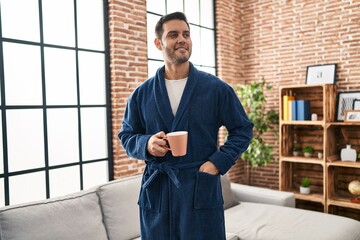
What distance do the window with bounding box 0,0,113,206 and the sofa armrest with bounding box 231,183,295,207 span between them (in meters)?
1.45

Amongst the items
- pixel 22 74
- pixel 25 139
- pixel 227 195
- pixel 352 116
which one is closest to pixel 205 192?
pixel 25 139

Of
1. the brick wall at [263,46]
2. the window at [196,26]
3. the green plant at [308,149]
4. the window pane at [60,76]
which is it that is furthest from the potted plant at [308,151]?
the window pane at [60,76]

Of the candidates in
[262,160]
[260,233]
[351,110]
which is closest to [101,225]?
[260,233]

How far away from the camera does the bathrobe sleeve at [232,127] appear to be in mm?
1458

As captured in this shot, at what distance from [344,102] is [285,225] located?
1.92 metres

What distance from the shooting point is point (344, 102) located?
13.3 feet

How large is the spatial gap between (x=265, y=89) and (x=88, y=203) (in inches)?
129

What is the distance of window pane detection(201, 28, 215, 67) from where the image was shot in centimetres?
466

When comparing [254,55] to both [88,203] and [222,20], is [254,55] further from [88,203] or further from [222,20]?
[88,203]

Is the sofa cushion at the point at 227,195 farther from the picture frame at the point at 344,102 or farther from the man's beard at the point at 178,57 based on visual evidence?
the man's beard at the point at 178,57

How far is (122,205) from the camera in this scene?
8.63ft

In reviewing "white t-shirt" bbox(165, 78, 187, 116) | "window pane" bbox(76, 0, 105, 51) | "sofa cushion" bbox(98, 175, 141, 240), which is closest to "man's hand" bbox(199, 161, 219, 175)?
"white t-shirt" bbox(165, 78, 187, 116)

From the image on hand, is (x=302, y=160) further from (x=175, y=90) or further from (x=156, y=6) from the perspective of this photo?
(x=175, y=90)

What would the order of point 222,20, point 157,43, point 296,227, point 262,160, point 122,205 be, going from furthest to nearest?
point 222,20 < point 262,160 < point 296,227 < point 122,205 < point 157,43
